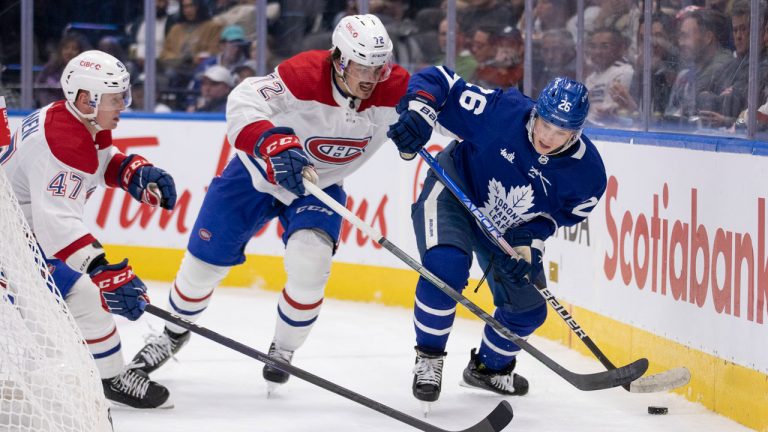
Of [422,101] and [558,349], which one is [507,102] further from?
[558,349]

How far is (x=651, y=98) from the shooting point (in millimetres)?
4555

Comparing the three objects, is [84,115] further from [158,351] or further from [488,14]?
[488,14]

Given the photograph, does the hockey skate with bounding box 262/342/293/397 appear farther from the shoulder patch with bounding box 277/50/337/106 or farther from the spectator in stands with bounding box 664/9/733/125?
the spectator in stands with bounding box 664/9/733/125

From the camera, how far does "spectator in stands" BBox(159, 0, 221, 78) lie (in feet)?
21.8

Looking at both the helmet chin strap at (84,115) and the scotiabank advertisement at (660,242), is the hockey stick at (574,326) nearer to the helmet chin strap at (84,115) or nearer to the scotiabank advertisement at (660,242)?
the scotiabank advertisement at (660,242)

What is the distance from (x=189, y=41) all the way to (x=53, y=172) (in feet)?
10.9

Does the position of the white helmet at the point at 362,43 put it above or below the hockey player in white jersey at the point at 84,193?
above

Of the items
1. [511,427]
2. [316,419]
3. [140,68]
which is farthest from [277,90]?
[140,68]

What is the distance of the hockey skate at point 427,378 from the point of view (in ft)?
12.0

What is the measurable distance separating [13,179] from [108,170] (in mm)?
421

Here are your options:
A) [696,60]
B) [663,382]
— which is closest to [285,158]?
[663,382]

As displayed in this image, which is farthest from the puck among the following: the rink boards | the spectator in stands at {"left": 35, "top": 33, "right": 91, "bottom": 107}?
the spectator in stands at {"left": 35, "top": 33, "right": 91, "bottom": 107}

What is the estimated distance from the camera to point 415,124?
143 inches

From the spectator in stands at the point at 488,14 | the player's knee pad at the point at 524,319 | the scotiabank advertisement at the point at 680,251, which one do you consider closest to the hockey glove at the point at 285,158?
the player's knee pad at the point at 524,319
